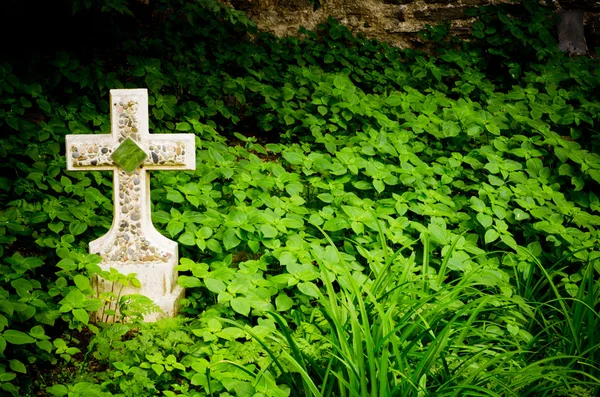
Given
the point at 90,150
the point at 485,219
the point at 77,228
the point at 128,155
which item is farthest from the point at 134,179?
the point at 485,219

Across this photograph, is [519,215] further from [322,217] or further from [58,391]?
[58,391]

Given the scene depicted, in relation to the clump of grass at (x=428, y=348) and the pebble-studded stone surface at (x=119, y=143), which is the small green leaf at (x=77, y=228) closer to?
the pebble-studded stone surface at (x=119, y=143)

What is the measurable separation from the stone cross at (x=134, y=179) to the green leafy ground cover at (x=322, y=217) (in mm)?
119

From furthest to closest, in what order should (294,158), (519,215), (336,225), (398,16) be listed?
(398,16) < (294,158) < (519,215) < (336,225)

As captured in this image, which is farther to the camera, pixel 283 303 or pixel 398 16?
pixel 398 16

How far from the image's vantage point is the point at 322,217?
3.35 m

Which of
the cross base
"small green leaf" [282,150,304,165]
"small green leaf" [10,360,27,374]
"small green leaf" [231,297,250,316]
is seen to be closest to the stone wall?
"small green leaf" [282,150,304,165]

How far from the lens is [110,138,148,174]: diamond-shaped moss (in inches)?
119

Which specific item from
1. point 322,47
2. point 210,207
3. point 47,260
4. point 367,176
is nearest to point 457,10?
point 322,47

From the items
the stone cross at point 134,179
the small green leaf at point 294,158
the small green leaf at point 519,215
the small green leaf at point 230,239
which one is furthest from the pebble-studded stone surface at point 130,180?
the small green leaf at point 519,215

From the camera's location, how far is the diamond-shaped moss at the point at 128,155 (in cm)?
302

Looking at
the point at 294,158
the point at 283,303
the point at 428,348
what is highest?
the point at 294,158

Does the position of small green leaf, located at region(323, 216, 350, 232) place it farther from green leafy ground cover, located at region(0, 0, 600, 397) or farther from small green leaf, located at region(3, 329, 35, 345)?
small green leaf, located at region(3, 329, 35, 345)

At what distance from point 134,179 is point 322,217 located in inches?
41.5
